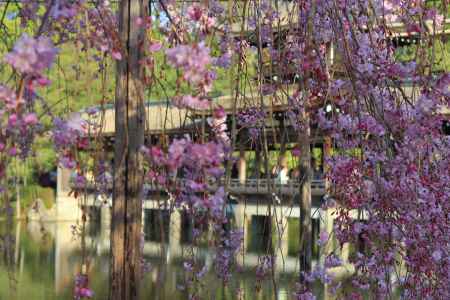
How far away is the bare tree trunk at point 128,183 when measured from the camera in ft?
8.08

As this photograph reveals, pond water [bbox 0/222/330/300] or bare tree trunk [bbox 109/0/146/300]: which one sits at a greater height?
bare tree trunk [bbox 109/0/146/300]

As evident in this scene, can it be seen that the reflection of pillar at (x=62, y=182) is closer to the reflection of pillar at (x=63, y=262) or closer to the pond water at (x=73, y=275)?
the reflection of pillar at (x=63, y=262)

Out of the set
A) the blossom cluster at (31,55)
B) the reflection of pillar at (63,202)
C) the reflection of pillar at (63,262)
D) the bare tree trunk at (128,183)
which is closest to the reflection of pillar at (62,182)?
the reflection of pillar at (63,202)

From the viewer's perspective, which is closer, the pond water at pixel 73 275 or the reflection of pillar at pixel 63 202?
the pond water at pixel 73 275

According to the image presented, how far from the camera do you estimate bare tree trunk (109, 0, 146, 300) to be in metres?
2.46

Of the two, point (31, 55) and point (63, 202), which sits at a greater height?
point (31, 55)

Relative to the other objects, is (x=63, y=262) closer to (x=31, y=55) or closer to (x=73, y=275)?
(x=73, y=275)

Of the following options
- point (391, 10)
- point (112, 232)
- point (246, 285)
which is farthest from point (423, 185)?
point (246, 285)

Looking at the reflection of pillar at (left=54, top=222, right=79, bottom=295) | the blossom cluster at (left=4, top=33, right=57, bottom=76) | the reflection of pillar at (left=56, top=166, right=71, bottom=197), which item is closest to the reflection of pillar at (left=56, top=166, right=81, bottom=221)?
the reflection of pillar at (left=56, top=166, right=71, bottom=197)

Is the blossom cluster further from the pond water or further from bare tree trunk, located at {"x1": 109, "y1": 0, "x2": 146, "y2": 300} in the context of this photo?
the pond water

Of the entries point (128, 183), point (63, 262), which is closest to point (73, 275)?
point (63, 262)

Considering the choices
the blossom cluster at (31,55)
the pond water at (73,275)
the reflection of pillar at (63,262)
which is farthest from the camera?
the reflection of pillar at (63,262)

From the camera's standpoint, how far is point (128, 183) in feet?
8.16

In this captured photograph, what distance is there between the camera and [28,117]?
1667 mm
